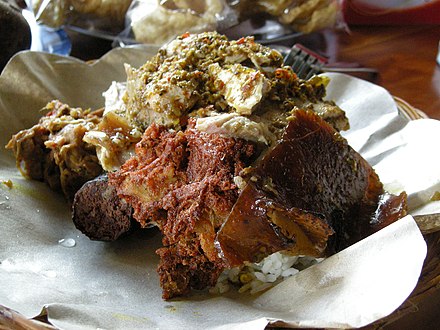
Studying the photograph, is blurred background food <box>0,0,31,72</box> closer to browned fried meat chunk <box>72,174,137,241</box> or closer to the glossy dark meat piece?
browned fried meat chunk <box>72,174,137,241</box>

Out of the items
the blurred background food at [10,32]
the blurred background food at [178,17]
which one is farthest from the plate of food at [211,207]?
the blurred background food at [178,17]

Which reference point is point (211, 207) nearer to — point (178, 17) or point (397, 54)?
point (178, 17)

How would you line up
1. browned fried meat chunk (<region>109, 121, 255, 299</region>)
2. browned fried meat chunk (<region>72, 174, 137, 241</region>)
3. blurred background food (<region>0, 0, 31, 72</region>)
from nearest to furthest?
1. browned fried meat chunk (<region>109, 121, 255, 299</region>)
2. browned fried meat chunk (<region>72, 174, 137, 241</region>)
3. blurred background food (<region>0, 0, 31, 72</region>)

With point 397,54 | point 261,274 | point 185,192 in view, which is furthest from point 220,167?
point 397,54

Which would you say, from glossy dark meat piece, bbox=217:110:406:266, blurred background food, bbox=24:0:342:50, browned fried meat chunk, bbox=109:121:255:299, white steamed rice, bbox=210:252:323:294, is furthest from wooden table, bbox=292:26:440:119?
browned fried meat chunk, bbox=109:121:255:299

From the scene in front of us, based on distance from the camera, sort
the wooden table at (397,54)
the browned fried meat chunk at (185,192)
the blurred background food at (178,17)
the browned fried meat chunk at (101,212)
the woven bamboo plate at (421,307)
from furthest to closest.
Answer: the blurred background food at (178,17) < the wooden table at (397,54) < the browned fried meat chunk at (101,212) < the browned fried meat chunk at (185,192) < the woven bamboo plate at (421,307)

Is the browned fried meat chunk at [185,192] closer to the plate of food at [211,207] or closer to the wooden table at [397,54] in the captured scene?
the plate of food at [211,207]

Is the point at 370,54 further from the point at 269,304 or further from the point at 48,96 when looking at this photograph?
the point at 269,304

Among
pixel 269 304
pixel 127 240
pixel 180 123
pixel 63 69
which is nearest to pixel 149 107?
pixel 180 123
